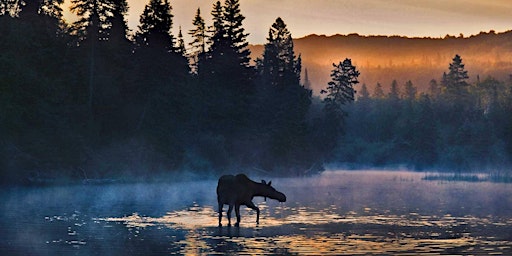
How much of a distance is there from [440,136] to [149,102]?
75786 mm

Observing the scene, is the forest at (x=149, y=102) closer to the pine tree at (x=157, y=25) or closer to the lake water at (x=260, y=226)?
the pine tree at (x=157, y=25)

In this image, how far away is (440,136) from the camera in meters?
149

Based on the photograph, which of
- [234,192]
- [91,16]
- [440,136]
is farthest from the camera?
[440,136]

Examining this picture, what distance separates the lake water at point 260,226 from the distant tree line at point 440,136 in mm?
76610

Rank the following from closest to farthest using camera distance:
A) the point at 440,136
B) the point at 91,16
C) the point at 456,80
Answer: the point at 91,16 → the point at 440,136 → the point at 456,80

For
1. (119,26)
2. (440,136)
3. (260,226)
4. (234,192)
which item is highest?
(119,26)

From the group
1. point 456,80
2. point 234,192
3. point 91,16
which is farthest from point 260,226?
point 456,80

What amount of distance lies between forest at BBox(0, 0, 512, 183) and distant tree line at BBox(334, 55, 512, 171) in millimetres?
625

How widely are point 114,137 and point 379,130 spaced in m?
108

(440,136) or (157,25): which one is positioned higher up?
(157,25)

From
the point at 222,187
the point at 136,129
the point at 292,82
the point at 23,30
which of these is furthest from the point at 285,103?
the point at 222,187

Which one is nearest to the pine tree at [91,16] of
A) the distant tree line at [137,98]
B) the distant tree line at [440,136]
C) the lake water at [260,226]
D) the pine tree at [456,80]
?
the distant tree line at [137,98]

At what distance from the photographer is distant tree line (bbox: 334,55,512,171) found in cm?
13262

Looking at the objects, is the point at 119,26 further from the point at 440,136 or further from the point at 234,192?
the point at 440,136
